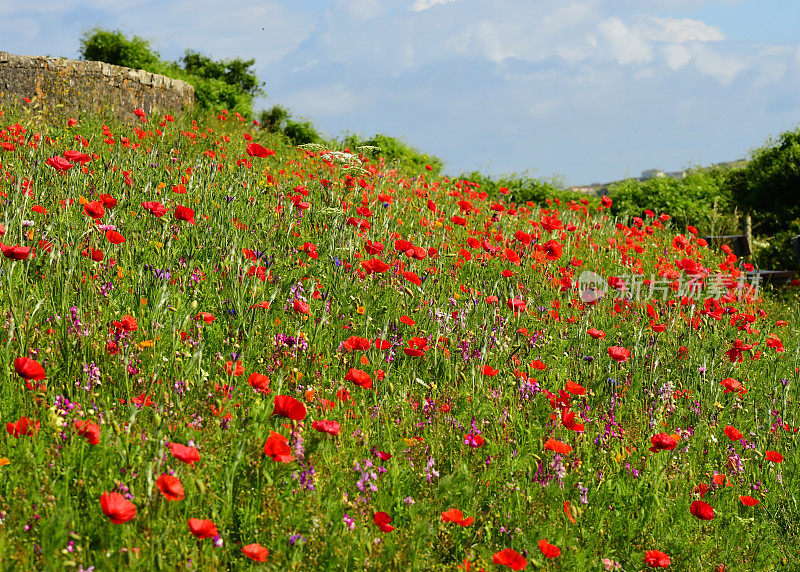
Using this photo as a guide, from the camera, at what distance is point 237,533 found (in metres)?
2.48

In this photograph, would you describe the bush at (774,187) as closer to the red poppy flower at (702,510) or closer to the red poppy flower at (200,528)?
the red poppy flower at (702,510)

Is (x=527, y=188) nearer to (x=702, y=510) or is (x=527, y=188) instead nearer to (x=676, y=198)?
(x=676, y=198)

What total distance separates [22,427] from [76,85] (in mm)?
10619

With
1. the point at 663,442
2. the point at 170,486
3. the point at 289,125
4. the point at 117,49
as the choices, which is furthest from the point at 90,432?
the point at 117,49

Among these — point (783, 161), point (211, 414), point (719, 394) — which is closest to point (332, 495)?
point (211, 414)

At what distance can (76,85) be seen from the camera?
11258mm

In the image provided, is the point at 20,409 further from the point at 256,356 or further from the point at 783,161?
the point at 783,161

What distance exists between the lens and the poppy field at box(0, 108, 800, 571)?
2.41 m

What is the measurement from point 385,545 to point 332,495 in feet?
0.96

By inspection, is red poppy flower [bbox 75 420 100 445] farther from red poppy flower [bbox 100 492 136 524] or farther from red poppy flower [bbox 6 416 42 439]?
red poppy flower [bbox 100 492 136 524]

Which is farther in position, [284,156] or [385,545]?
[284,156]

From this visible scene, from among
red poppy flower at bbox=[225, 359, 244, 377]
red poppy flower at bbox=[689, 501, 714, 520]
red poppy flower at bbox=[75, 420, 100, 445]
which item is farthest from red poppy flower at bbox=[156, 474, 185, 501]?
red poppy flower at bbox=[689, 501, 714, 520]

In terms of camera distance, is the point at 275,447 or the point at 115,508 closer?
the point at 115,508

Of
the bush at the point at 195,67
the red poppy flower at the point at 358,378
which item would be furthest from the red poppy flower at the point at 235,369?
the bush at the point at 195,67
